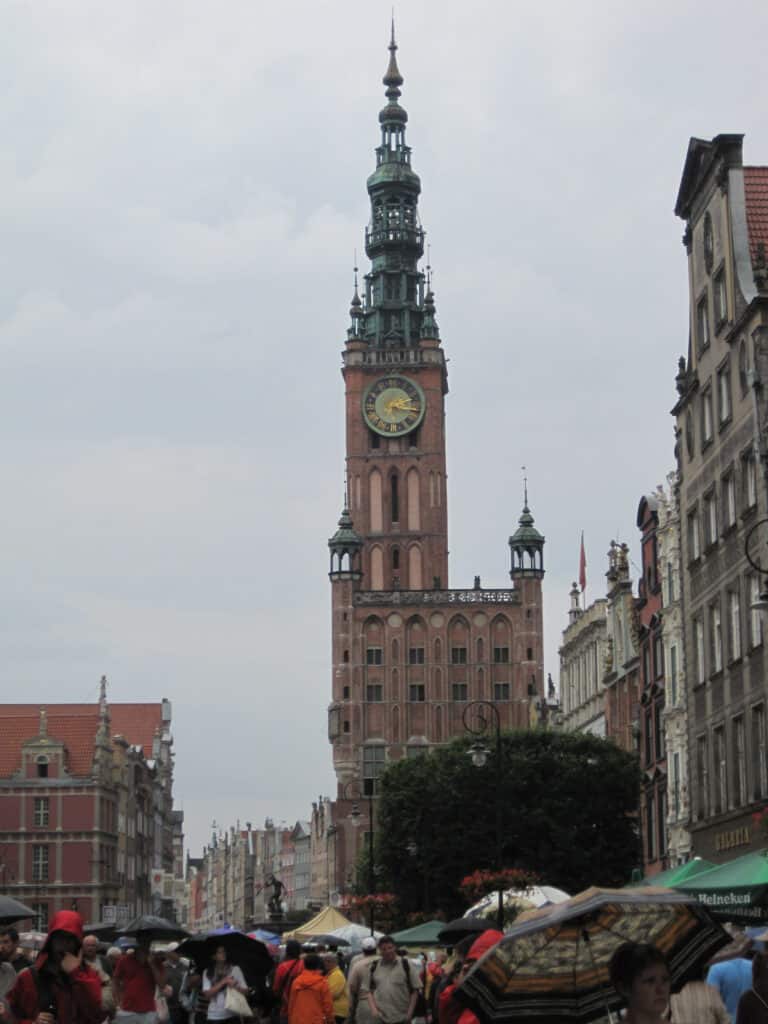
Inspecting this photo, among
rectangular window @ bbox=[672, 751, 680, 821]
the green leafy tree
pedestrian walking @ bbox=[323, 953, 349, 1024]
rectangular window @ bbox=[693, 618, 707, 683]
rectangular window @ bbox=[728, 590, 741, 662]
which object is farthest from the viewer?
the green leafy tree

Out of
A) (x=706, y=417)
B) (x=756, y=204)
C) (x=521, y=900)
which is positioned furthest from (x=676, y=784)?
(x=521, y=900)

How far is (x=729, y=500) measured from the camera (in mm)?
43594

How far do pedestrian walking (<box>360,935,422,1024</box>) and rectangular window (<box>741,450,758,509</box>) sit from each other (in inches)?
860

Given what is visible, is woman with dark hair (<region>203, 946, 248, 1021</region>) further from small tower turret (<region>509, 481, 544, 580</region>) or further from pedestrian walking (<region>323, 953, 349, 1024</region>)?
small tower turret (<region>509, 481, 544, 580</region>)

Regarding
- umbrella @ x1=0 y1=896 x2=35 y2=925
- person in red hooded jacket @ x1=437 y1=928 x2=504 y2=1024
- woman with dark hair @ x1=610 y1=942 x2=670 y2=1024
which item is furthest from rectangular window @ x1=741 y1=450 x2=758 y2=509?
woman with dark hair @ x1=610 y1=942 x2=670 y2=1024

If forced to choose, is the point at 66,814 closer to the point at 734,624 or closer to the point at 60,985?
the point at 734,624

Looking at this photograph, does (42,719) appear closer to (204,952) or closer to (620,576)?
(620,576)

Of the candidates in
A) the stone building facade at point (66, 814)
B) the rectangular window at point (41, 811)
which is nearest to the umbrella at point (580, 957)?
the stone building facade at point (66, 814)

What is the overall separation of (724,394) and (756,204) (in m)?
4.34

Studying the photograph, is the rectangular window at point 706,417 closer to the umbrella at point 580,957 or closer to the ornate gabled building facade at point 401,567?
the umbrella at point 580,957

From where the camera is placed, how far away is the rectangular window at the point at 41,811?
107 meters

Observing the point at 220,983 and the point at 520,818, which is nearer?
the point at 220,983

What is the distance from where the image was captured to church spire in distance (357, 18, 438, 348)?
449 feet

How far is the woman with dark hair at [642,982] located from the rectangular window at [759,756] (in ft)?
108
